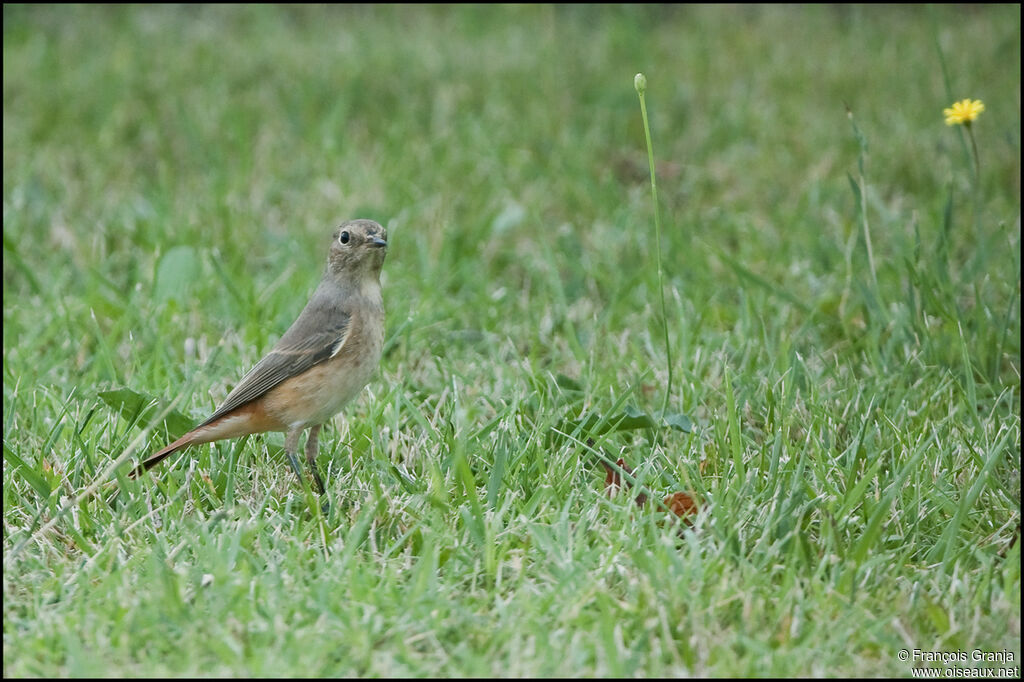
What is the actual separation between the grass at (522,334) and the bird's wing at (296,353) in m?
0.23

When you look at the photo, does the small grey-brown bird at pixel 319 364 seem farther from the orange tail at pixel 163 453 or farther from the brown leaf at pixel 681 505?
the brown leaf at pixel 681 505

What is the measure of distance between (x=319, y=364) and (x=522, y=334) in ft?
4.41

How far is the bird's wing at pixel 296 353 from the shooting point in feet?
12.6

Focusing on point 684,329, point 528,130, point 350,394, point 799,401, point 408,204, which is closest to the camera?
point 350,394

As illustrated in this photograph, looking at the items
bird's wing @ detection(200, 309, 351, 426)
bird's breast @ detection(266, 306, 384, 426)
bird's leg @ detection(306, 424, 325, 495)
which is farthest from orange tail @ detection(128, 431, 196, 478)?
bird's leg @ detection(306, 424, 325, 495)

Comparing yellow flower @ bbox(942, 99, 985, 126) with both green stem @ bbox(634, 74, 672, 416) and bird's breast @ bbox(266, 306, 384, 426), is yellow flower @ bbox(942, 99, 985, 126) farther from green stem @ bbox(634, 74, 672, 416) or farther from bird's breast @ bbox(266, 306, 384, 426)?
bird's breast @ bbox(266, 306, 384, 426)

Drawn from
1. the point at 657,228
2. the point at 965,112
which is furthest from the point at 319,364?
the point at 965,112

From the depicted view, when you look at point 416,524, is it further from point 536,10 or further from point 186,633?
point 536,10

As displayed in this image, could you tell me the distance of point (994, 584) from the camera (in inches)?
119

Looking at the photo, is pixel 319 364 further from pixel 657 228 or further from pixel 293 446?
pixel 657 228

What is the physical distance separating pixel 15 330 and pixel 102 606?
2.39 m

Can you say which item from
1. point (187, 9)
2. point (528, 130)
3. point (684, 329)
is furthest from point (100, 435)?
point (187, 9)

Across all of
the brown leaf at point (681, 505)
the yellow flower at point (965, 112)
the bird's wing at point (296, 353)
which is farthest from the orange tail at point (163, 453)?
the yellow flower at point (965, 112)

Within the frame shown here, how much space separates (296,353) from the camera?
3.96 metres
